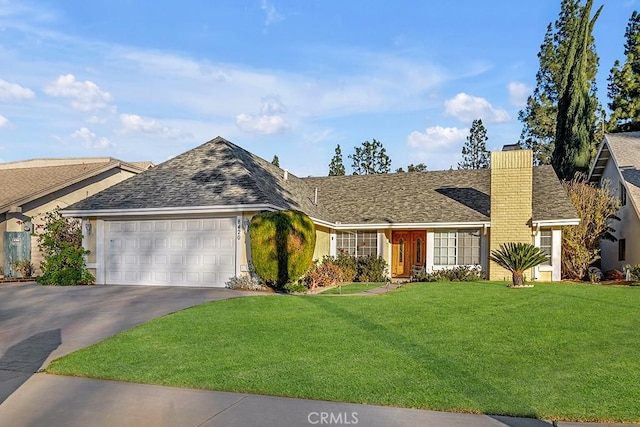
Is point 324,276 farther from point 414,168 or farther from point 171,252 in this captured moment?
point 414,168

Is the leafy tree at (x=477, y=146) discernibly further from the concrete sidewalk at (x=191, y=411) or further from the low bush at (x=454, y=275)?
the concrete sidewalk at (x=191, y=411)

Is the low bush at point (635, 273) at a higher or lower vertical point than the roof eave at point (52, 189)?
lower

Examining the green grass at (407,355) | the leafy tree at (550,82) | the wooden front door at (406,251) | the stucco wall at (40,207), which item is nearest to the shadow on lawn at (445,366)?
the green grass at (407,355)

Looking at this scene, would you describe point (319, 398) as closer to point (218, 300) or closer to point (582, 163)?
point (218, 300)

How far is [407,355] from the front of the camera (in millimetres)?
7105

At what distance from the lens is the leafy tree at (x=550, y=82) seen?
37281 mm

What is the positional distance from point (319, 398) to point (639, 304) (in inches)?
366

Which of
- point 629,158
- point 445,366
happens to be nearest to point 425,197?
point 629,158

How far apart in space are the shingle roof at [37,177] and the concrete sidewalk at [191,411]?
17.9m

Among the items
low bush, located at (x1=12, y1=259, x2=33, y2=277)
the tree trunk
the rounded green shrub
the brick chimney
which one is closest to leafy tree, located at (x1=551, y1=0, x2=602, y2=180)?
the brick chimney

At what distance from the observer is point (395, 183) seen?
2523cm

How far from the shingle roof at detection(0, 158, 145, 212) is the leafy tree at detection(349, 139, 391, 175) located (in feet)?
99.7

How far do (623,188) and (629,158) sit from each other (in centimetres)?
191

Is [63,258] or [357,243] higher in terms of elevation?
[357,243]
